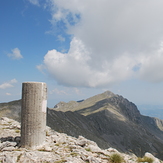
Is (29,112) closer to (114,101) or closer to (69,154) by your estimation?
(69,154)

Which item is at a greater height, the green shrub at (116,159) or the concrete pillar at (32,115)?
the concrete pillar at (32,115)

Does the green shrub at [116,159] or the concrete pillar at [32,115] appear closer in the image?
the green shrub at [116,159]

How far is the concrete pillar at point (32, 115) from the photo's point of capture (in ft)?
37.1

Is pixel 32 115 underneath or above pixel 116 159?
above

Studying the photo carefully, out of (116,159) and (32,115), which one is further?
(32,115)

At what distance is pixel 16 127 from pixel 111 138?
92488 millimetres

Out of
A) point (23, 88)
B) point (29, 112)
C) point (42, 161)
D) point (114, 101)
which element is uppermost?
point (114, 101)

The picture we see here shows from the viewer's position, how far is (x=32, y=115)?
1143 cm

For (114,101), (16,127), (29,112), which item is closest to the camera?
(29,112)

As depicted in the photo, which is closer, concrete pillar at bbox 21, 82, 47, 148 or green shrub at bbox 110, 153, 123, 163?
green shrub at bbox 110, 153, 123, 163

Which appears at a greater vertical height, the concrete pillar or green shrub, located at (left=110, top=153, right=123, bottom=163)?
the concrete pillar

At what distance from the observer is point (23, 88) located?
1170cm

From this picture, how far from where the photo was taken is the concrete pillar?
37.1ft

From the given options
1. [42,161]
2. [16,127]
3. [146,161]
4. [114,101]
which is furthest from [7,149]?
[114,101]
